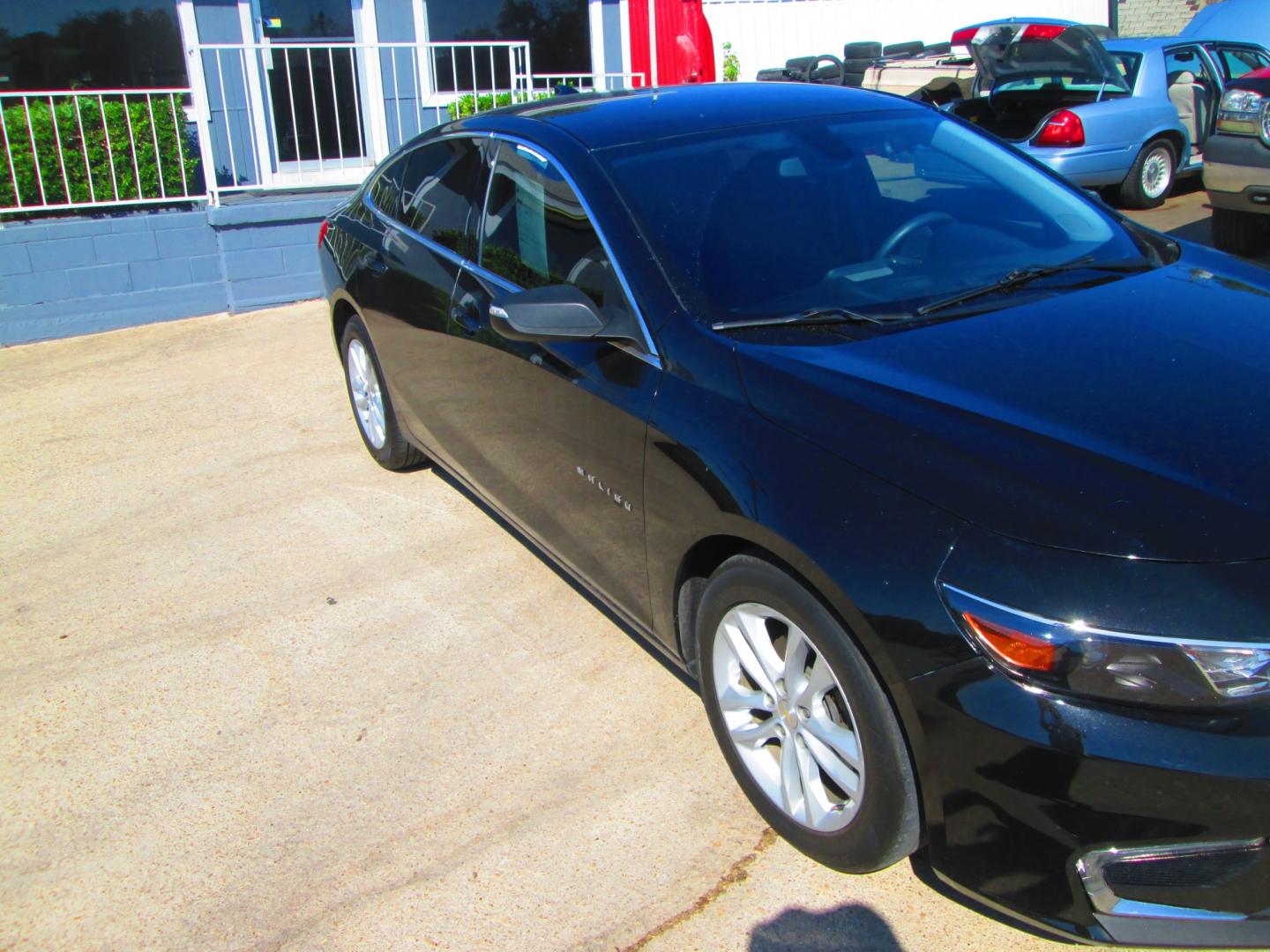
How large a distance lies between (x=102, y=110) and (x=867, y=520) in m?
7.79

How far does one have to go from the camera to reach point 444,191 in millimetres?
4258

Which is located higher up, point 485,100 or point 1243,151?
point 485,100

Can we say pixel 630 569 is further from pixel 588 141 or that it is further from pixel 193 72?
pixel 193 72

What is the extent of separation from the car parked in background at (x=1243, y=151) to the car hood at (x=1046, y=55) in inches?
111

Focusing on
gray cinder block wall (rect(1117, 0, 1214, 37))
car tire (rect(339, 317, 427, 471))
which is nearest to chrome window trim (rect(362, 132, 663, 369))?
car tire (rect(339, 317, 427, 471))

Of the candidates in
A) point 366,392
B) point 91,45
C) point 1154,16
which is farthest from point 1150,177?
point 1154,16

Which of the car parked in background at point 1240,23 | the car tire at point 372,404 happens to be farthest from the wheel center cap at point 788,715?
the car parked in background at point 1240,23

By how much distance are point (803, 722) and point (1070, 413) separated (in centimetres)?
89

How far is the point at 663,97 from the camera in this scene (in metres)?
3.85

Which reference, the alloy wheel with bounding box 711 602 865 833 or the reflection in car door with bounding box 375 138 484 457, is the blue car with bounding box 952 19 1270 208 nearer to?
the reflection in car door with bounding box 375 138 484 457

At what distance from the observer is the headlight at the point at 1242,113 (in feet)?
23.4

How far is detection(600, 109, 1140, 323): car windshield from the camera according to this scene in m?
3.05

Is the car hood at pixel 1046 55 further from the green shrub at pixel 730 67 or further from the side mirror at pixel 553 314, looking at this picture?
the side mirror at pixel 553 314

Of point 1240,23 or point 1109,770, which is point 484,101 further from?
point 1109,770
